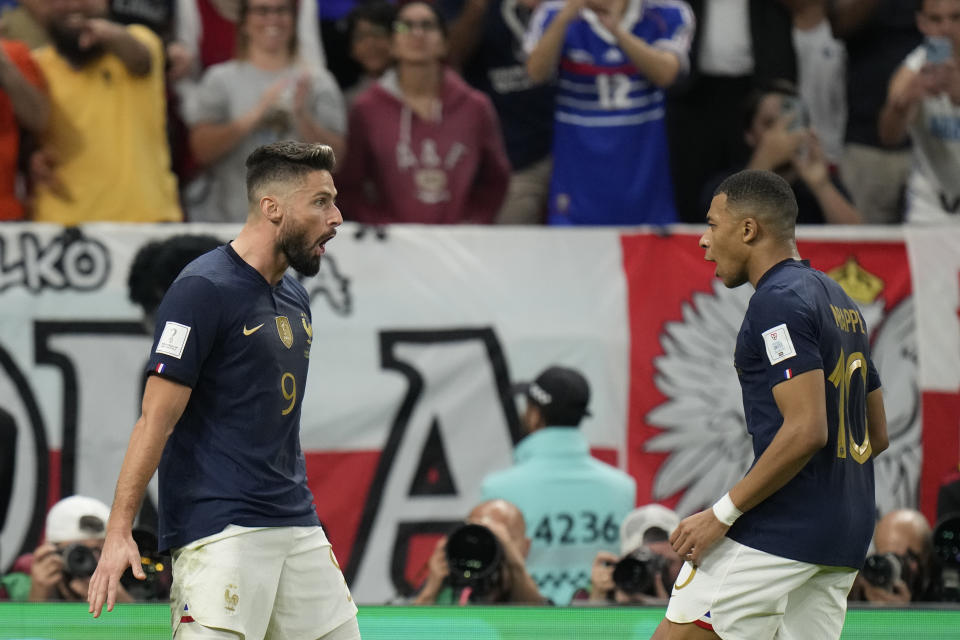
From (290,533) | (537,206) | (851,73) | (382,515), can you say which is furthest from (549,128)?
(290,533)

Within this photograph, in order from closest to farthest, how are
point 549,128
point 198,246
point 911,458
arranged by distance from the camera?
point 198,246 < point 911,458 < point 549,128

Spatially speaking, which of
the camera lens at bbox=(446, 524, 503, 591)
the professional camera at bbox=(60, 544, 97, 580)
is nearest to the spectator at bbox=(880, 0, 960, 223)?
the camera lens at bbox=(446, 524, 503, 591)

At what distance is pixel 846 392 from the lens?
13.7ft

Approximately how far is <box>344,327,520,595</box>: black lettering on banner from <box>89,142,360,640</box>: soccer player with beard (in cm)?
331

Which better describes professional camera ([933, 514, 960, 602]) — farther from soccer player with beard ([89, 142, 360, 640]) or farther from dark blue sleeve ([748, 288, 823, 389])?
soccer player with beard ([89, 142, 360, 640])

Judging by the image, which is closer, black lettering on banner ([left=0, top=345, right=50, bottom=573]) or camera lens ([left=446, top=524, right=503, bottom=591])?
camera lens ([left=446, top=524, right=503, bottom=591])

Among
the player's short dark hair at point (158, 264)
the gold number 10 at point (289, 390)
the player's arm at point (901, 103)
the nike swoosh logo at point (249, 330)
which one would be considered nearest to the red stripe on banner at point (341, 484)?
the player's short dark hair at point (158, 264)

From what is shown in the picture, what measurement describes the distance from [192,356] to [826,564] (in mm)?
1950

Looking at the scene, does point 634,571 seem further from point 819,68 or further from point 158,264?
point 819,68

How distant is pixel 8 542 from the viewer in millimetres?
7422

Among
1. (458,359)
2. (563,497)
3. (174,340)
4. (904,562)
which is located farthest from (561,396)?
(174,340)

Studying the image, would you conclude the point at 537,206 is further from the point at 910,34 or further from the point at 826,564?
the point at 826,564

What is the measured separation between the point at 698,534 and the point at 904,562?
2564mm

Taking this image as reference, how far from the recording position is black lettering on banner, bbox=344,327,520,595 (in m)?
7.65
